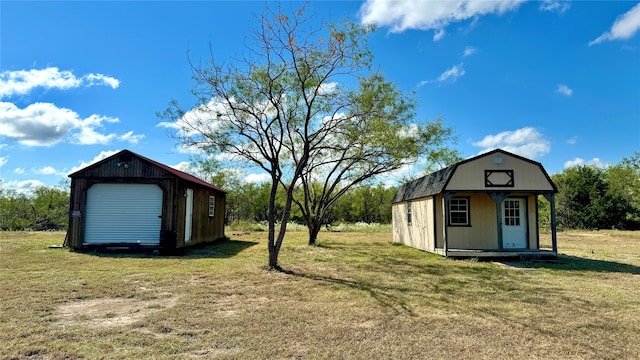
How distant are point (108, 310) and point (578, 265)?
11152mm

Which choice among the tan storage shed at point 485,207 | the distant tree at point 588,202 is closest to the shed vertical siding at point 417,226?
the tan storage shed at point 485,207

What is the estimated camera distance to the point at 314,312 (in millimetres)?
5402

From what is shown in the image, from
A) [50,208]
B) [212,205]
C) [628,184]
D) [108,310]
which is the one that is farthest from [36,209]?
[628,184]

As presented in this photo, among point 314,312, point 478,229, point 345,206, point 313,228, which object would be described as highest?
point 345,206

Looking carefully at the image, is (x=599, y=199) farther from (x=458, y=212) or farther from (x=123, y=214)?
(x=123, y=214)

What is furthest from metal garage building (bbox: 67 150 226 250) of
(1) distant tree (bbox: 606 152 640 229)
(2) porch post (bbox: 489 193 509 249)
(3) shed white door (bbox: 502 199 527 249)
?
(1) distant tree (bbox: 606 152 640 229)

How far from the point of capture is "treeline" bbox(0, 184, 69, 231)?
29141mm

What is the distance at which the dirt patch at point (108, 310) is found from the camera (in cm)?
480

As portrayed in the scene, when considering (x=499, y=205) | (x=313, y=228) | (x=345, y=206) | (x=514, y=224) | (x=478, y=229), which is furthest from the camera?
(x=345, y=206)

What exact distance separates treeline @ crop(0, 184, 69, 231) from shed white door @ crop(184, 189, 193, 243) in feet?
64.4

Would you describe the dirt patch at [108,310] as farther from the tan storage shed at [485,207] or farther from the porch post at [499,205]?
the porch post at [499,205]

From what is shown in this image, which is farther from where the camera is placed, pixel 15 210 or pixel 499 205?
pixel 15 210

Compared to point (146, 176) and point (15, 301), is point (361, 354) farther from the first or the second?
point (146, 176)

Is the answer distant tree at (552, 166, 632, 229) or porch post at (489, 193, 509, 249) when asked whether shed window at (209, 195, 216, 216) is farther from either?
distant tree at (552, 166, 632, 229)
